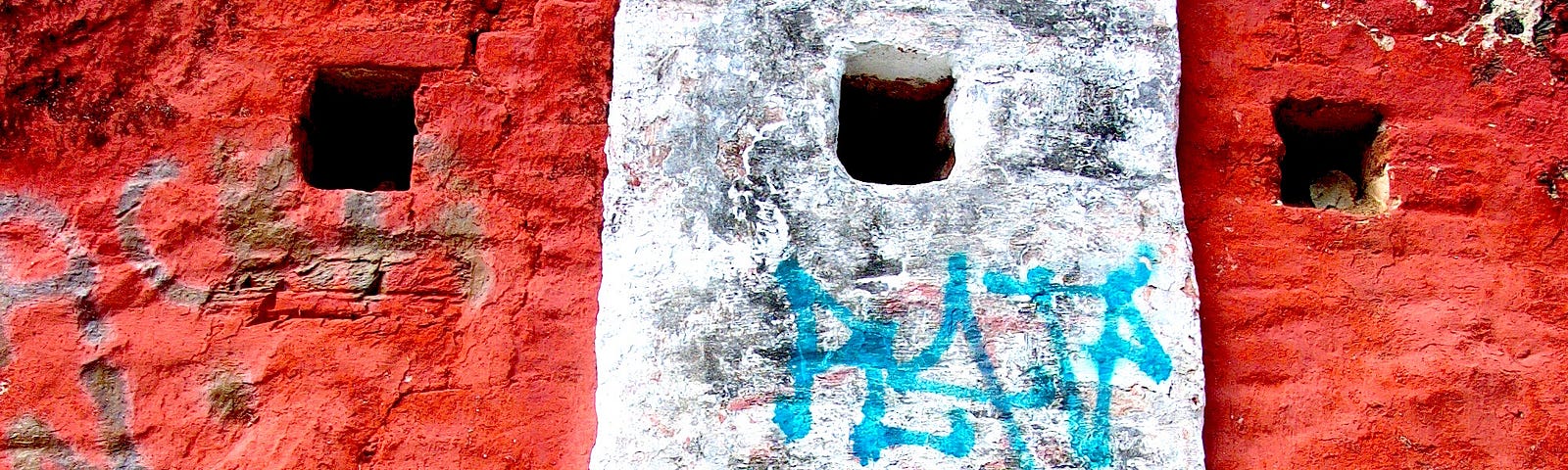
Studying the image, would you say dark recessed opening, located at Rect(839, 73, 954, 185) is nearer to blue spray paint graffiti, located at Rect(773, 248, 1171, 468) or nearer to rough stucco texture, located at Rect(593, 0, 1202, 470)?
rough stucco texture, located at Rect(593, 0, 1202, 470)

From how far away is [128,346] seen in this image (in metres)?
2.01

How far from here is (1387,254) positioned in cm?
A: 218

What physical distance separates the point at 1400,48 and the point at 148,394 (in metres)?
2.55

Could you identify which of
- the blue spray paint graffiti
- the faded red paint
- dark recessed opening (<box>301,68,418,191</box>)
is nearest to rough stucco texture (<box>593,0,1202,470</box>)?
the blue spray paint graffiti

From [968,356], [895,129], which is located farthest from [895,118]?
[968,356]

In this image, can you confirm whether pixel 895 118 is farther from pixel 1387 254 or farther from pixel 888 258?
pixel 1387 254

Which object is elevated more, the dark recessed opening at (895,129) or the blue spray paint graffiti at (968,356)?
the dark recessed opening at (895,129)

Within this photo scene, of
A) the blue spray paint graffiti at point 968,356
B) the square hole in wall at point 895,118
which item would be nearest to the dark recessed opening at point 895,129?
the square hole in wall at point 895,118

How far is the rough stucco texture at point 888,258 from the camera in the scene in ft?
6.47

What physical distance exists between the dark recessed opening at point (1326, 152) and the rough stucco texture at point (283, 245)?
146 cm

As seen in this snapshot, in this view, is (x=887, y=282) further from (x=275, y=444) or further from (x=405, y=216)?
(x=275, y=444)

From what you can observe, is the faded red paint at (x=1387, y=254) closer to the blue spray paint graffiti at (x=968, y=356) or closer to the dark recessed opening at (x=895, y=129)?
the blue spray paint graffiti at (x=968, y=356)

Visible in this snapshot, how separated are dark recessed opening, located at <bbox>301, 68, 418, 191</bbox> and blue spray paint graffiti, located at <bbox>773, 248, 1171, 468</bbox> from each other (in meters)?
0.93

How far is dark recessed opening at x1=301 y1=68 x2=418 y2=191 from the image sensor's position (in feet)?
7.32
